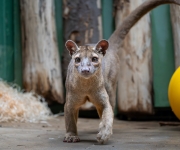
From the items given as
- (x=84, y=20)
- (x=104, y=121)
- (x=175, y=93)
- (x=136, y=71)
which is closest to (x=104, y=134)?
(x=104, y=121)

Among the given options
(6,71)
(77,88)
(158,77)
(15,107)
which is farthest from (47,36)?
(77,88)

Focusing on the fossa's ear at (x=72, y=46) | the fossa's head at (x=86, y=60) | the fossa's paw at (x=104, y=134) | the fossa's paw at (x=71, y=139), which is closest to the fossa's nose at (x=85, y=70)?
the fossa's head at (x=86, y=60)

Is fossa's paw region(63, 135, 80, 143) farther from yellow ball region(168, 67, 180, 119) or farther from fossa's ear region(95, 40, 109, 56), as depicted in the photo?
yellow ball region(168, 67, 180, 119)

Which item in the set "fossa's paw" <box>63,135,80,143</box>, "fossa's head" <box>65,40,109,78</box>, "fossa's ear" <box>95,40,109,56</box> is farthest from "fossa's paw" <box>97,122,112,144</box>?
"fossa's ear" <box>95,40,109,56</box>

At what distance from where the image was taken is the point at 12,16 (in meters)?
6.46

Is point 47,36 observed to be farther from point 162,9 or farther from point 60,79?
point 162,9

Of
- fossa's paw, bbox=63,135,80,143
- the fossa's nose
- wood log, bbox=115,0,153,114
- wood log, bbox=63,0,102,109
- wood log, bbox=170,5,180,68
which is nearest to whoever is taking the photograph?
the fossa's nose

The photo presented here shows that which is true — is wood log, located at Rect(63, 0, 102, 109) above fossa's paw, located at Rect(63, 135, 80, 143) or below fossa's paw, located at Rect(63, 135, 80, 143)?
above

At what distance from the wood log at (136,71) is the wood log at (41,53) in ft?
3.69

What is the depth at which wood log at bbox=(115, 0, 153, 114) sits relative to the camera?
5906 mm

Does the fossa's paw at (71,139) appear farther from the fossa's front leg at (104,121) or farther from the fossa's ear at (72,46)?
the fossa's ear at (72,46)

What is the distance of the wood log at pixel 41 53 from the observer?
6.11 metres

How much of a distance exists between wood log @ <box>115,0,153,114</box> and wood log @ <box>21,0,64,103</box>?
1125mm

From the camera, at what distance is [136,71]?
598 centimetres
